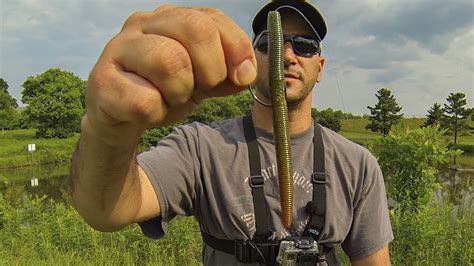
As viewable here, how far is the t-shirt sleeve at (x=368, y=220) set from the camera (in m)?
2.75

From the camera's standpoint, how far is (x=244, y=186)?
101 inches

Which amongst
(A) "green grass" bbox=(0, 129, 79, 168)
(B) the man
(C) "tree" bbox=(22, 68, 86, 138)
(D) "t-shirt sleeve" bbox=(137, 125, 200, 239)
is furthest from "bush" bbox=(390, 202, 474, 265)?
(C) "tree" bbox=(22, 68, 86, 138)

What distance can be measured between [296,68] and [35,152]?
169ft

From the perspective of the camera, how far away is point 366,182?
2.77m

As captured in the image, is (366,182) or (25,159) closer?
(366,182)

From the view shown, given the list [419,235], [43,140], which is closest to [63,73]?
[43,140]

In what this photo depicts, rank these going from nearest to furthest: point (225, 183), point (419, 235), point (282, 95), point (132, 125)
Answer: point (132, 125), point (282, 95), point (225, 183), point (419, 235)

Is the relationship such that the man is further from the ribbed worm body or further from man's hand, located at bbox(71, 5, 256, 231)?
the ribbed worm body

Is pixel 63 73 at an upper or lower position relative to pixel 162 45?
upper

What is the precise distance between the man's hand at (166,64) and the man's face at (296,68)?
1.52 meters

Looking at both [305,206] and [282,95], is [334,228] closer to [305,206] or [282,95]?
[305,206]

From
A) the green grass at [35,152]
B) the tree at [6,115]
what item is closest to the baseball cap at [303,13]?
the green grass at [35,152]

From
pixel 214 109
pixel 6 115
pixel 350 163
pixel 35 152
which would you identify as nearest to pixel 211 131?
pixel 350 163

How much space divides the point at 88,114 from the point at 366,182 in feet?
6.59
